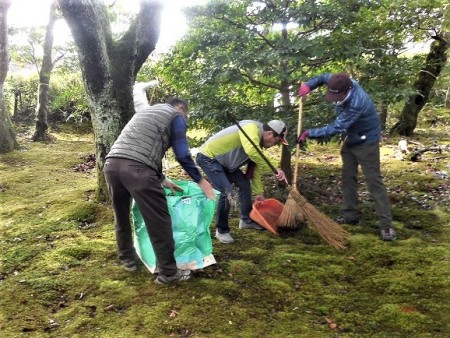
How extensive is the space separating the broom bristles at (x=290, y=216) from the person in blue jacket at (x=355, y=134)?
0.81m

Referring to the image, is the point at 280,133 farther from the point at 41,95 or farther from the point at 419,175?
the point at 41,95

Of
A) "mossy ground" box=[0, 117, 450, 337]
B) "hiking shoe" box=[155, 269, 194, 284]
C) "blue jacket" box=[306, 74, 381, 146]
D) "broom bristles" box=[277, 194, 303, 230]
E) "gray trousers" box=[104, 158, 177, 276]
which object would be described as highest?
"blue jacket" box=[306, 74, 381, 146]

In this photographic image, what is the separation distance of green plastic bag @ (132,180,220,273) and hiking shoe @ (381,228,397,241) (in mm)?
2298

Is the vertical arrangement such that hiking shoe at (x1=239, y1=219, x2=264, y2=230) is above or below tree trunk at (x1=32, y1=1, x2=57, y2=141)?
below

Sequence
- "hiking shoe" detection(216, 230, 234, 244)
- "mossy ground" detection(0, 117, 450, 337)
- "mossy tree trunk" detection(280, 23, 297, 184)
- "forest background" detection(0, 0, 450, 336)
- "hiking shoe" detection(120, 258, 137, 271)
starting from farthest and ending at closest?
"mossy tree trunk" detection(280, 23, 297, 184), "hiking shoe" detection(216, 230, 234, 244), "hiking shoe" detection(120, 258, 137, 271), "forest background" detection(0, 0, 450, 336), "mossy ground" detection(0, 117, 450, 337)

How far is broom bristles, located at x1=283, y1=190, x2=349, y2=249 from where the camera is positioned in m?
5.00

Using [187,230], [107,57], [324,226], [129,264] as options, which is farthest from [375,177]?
[107,57]

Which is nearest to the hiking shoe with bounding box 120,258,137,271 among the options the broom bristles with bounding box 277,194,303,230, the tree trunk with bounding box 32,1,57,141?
the broom bristles with bounding box 277,194,303,230

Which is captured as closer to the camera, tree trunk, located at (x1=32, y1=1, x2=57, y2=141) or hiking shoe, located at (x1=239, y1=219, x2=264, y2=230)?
hiking shoe, located at (x1=239, y1=219, x2=264, y2=230)

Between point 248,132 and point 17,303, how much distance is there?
9.87ft

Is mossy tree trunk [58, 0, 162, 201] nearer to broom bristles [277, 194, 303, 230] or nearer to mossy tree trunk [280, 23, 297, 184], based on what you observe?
mossy tree trunk [280, 23, 297, 184]

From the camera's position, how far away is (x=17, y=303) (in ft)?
12.5

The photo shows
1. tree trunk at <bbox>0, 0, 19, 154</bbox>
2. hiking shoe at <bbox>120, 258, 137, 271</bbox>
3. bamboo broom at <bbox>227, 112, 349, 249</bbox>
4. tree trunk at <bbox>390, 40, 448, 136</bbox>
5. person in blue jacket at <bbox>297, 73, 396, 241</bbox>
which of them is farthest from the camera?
tree trunk at <bbox>0, 0, 19, 154</bbox>

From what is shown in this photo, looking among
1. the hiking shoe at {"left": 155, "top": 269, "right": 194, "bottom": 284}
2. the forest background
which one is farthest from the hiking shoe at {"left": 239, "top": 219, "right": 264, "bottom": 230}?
the hiking shoe at {"left": 155, "top": 269, "right": 194, "bottom": 284}
